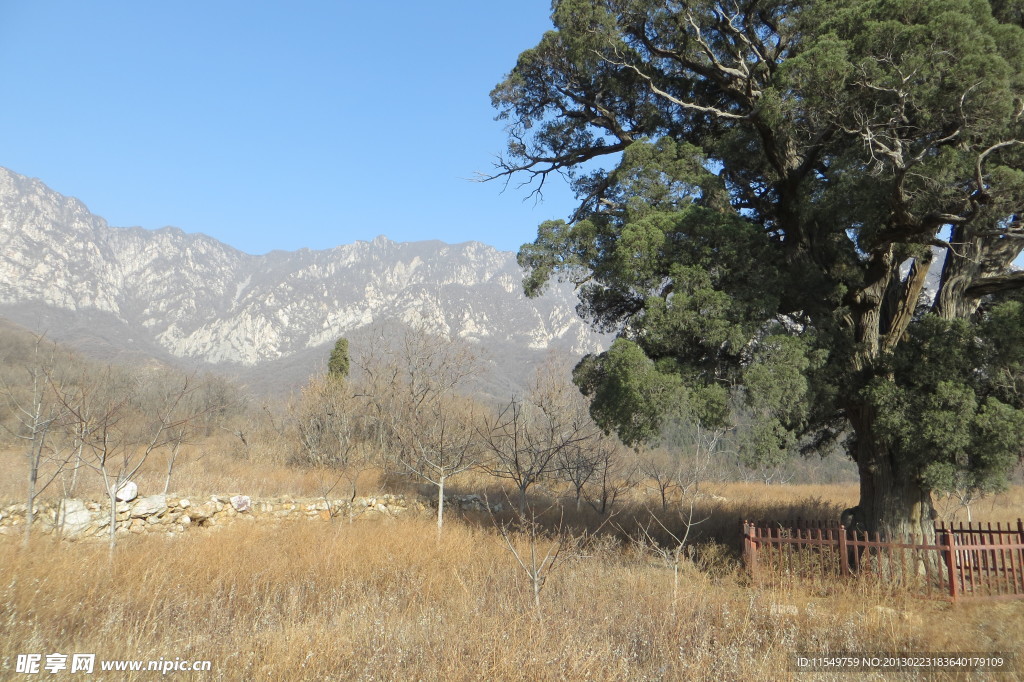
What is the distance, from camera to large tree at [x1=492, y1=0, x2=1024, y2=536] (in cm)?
828

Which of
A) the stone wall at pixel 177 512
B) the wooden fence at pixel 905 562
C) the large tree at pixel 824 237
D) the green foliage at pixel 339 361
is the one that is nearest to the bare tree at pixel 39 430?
the stone wall at pixel 177 512

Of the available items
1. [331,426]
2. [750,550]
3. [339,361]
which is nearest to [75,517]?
[331,426]

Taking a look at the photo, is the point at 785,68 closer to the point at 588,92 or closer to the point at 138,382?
the point at 588,92

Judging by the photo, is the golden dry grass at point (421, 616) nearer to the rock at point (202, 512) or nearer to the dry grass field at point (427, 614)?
the dry grass field at point (427, 614)

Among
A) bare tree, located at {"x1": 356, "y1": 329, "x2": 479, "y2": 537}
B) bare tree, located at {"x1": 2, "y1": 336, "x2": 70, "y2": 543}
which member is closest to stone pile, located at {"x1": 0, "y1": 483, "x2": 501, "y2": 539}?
bare tree, located at {"x1": 2, "y1": 336, "x2": 70, "y2": 543}

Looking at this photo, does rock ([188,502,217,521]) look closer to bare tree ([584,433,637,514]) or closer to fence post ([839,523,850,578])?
bare tree ([584,433,637,514])

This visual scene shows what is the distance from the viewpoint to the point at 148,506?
39.9ft

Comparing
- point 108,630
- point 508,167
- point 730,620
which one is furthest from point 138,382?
point 730,620

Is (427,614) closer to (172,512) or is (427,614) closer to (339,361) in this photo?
(172,512)

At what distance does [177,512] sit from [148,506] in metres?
0.58

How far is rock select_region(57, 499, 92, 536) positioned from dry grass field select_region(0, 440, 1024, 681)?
59.7 inches

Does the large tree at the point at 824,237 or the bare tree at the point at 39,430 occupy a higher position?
the large tree at the point at 824,237

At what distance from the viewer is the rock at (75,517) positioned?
11.0m

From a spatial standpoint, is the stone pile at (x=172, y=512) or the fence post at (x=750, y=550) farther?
the stone pile at (x=172, y=512)
